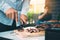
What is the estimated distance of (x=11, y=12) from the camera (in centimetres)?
446

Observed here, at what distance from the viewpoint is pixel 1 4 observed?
4.45 m

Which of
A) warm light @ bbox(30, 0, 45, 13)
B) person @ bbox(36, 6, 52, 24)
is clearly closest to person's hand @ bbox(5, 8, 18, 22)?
warm light @ bbox(30, 0, 45, 13)

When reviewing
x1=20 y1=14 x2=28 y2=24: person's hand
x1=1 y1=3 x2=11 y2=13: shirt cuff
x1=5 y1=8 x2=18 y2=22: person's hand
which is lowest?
x1=20 y1=14 x2=28 y2=24: person's hand

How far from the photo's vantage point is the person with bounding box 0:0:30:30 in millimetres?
4402

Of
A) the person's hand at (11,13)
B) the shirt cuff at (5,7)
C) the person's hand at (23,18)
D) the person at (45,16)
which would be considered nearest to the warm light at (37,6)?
the person at (45,16)

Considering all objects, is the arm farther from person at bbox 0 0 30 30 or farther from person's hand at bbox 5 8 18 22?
person's hand at bbox 5 8 18 22

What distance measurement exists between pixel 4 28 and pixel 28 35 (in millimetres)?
508

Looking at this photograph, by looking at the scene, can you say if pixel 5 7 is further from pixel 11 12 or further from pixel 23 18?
pixel 23 18

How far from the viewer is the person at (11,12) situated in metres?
4.40

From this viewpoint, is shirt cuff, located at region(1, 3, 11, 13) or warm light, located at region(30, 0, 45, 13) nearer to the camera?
warm light, located at region(30, 0, 45, 13)

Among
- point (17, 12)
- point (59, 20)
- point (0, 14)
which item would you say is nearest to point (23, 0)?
point (17, 12)

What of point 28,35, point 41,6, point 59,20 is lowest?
point 28,35

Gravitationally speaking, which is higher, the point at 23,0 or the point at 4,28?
the point at 23,0

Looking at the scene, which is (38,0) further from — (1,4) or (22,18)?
(1,4)
